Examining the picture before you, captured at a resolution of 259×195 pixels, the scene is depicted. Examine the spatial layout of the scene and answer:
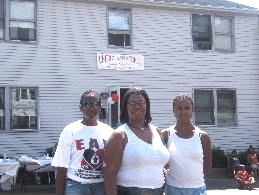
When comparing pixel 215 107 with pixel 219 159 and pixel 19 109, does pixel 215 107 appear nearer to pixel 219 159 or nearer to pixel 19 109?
pixel 219 159

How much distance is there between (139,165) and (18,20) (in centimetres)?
1225

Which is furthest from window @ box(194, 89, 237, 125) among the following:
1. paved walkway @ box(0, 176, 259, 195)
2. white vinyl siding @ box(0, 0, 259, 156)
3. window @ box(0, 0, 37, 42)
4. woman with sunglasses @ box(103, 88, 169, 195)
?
woman with sunglasses @ box(103, 88, 169, 195)

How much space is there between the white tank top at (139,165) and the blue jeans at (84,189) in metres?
0.41

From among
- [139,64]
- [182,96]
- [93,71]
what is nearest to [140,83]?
[139,64]

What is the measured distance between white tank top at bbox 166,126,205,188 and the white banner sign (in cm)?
1171

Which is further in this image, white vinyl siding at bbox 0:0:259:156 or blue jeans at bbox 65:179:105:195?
white vinyl siding at bbox 0:0:259:156

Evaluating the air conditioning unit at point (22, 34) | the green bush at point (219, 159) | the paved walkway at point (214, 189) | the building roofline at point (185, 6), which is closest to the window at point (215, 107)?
the green bush at point (219, 159)

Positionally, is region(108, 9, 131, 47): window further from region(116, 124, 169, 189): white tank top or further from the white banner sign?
region(116, 124, 169, 189): white tank top

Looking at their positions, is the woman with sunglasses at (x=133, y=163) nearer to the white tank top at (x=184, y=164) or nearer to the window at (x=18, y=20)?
the white tank top at (x=184, y=164)

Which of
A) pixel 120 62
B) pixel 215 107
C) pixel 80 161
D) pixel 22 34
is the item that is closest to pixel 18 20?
pixel 22 34

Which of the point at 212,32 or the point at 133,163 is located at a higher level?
the point at 212,32

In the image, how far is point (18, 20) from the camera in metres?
14.8

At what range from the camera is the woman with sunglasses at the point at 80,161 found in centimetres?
391

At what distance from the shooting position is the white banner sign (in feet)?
51.3
